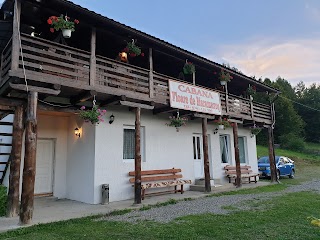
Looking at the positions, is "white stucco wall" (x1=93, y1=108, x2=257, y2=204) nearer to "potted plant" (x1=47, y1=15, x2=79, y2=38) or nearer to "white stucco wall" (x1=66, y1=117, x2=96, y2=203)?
"white stucco wall" (x1=66, y1=117, x2=96, y2=203)

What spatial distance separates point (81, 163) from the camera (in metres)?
9.84

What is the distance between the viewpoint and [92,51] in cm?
795

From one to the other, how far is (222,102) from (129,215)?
7813 mm

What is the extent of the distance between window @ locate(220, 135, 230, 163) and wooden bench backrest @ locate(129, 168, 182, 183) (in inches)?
165

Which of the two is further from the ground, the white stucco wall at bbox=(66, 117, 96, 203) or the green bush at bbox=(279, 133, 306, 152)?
the green bush at bbox=(279, 133, 306, 152)

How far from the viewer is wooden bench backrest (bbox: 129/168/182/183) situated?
10203mm

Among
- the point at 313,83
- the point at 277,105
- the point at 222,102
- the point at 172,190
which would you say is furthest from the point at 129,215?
the point at 313,83

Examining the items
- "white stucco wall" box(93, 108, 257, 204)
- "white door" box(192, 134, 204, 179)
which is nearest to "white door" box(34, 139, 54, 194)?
"white stucco wall" box(93, 108, 257, 204)

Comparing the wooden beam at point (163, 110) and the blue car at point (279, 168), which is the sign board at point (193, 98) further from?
the blue car at point (279, 168)

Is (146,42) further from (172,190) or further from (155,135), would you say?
(172,190)

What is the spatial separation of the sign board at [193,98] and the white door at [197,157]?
1969mm

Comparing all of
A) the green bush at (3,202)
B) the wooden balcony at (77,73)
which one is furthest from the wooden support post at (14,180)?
the wooden balcony at (77,73)

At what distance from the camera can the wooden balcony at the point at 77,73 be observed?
6.81 m

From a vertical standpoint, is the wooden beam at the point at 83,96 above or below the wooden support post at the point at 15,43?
below
